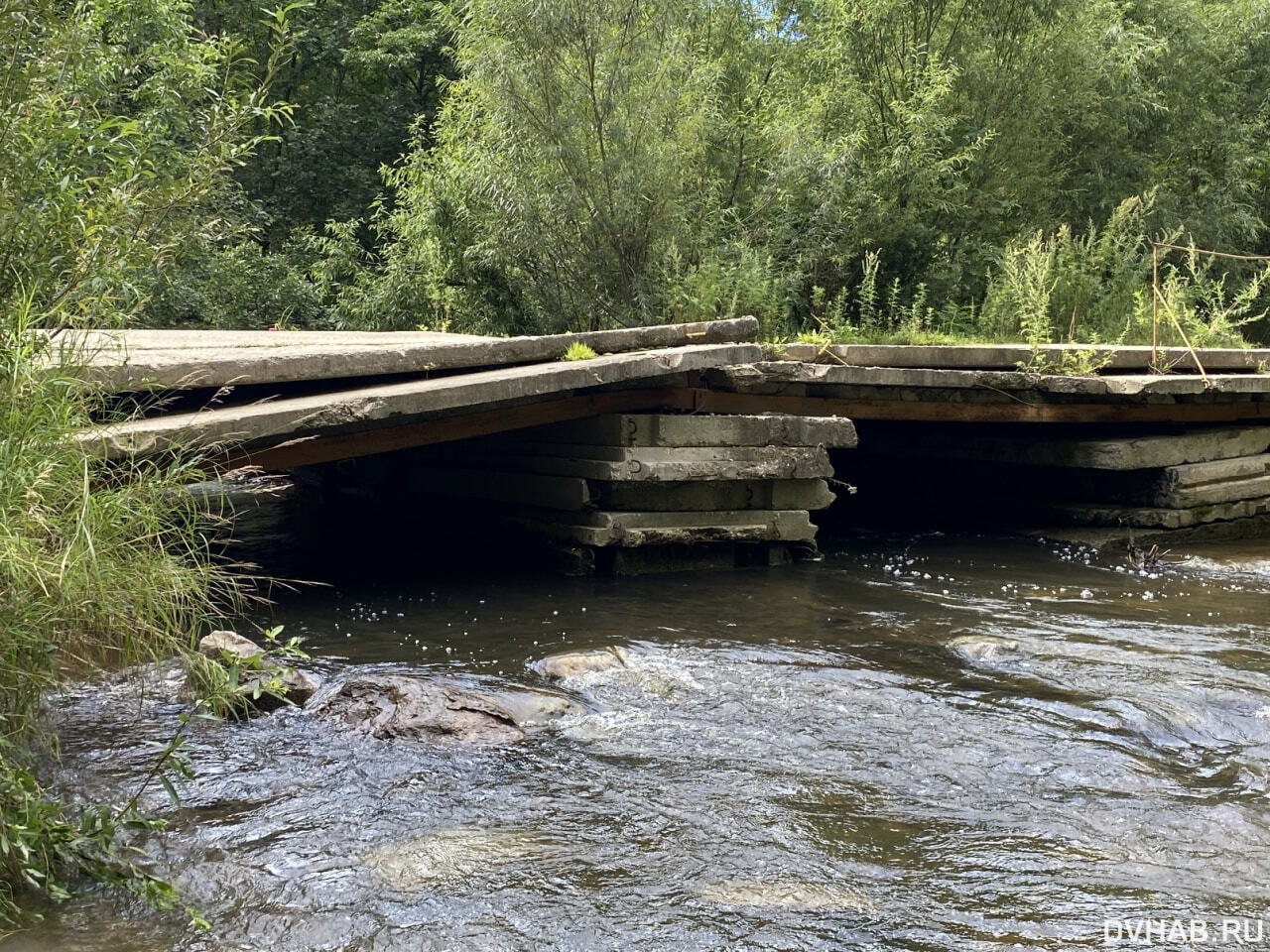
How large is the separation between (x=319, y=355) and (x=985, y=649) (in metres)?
3.98

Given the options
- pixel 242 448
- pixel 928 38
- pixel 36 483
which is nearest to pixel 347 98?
pixel 928 38

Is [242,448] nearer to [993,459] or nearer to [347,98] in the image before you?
[993,459]

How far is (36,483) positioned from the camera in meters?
3.23

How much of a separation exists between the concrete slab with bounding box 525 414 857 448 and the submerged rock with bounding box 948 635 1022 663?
240 centimetres

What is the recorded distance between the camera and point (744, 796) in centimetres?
399

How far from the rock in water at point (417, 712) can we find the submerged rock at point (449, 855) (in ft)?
2.93

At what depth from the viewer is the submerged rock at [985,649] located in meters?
5.87

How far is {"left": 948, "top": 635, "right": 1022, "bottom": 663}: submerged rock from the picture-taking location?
5.87 metres

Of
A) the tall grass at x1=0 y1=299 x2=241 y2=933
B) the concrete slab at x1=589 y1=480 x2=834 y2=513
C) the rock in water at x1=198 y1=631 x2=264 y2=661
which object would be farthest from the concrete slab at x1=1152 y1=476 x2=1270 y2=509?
the tall grass at x1=0 y1=299 x2=241 y2=933

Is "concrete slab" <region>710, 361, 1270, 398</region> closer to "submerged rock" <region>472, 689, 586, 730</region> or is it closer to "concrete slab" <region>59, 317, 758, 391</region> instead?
"concrete slab" <region>59, 317, 758, 391</region>

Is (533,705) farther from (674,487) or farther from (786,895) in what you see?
(674,487)

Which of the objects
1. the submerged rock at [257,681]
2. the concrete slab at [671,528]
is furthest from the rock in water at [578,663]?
the concrete slab at [671,528]

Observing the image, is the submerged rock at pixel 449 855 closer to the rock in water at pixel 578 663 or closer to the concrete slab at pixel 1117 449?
the rock in water at pixel 578 663

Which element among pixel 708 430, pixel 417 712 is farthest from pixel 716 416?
pixel 417 712
